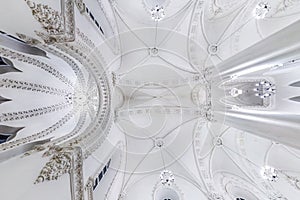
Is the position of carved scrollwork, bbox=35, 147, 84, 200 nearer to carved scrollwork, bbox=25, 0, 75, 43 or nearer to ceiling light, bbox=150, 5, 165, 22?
carved scrollwork, bbox=25, 0, 75, 43

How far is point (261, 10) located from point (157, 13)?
9.80ft

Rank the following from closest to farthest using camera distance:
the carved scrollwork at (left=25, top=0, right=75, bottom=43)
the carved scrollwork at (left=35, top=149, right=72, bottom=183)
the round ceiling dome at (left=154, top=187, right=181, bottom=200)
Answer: the carved scrollwork at (left=25, top=0, right=75, bottom=43) < the carved scrollwork at (left=35, top=149, right=72, bottom=183) < the round ceiling dome at (left=154, top=187, right=181, bottom=200)

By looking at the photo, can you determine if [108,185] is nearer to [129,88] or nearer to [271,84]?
[129,88]

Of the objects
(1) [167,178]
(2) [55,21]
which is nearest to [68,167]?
(2) [55,21]

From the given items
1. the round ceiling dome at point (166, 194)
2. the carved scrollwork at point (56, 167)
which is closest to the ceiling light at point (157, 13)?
the carved scrollwork at point (56, 167)

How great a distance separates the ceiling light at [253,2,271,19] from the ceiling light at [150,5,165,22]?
2660 millimetres

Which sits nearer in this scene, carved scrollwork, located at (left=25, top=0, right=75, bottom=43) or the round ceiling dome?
carved scrollwork, located at (left=25, top=0, right=75, bottom=43)

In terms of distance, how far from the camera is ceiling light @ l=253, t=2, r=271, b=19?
7.78 metres

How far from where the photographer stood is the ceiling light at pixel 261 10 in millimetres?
7784

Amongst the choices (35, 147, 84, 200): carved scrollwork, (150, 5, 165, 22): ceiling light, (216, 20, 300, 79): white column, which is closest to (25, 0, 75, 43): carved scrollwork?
(35, 147, 84, 200): carved scrollwork

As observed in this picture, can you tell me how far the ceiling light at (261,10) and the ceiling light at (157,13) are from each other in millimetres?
2660

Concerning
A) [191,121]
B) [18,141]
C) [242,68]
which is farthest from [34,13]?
[191,121]

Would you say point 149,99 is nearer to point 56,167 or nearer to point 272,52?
point 56,167

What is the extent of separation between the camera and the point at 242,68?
6121 mm
